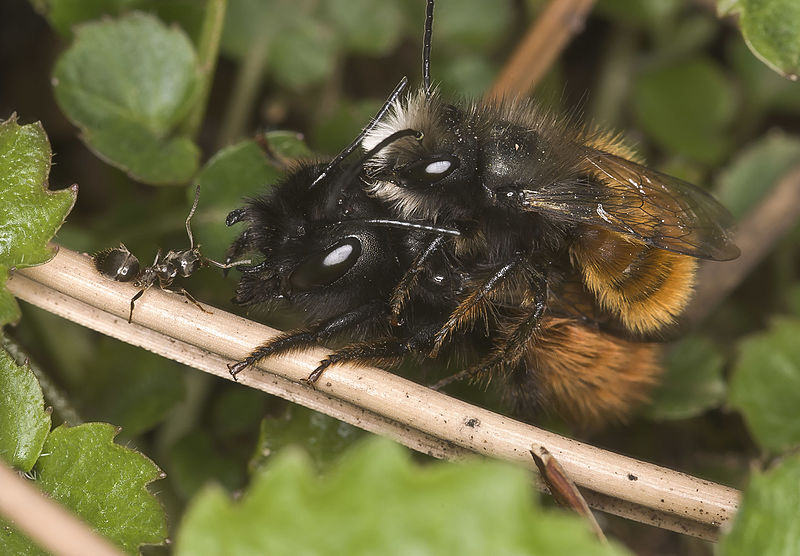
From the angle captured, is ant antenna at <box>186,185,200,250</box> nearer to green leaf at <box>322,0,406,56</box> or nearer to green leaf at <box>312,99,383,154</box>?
green leaf at <box>312,99,383,154</box>

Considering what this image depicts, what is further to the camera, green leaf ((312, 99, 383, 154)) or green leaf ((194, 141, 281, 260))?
green leaf ((312, 99, 383, 154))

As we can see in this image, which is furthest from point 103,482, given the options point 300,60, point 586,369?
point 300,60

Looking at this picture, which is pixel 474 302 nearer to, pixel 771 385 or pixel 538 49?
pixel 771 385

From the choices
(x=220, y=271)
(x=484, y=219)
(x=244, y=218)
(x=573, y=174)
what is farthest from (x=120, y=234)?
(x=573, y=174)

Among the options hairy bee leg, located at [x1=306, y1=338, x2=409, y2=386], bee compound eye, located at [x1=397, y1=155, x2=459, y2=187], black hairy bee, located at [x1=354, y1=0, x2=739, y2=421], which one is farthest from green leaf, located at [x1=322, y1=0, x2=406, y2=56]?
hairy bee leg, located at [x1=306, y1=338, x2=409, y2=386]

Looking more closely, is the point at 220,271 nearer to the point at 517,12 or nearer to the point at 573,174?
the point at 573,174

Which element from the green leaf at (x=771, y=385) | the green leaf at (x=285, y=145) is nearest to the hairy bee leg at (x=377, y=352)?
the green leaf at (x=285, y=145)
